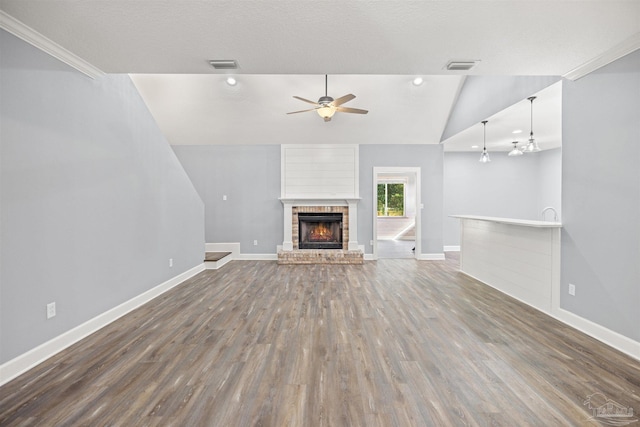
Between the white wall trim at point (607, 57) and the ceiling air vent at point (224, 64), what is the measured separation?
3313mm

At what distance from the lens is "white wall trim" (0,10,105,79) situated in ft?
6.43

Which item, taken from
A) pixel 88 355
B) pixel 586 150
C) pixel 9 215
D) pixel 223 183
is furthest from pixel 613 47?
pixel 223 183

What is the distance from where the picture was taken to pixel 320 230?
6.51 m

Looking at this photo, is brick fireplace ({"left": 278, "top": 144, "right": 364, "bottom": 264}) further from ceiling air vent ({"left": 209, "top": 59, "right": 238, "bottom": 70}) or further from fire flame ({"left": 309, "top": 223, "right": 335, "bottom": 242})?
ceiling air vent ({"left": 209, "top": 59, "right": 238, "bottom": 70})

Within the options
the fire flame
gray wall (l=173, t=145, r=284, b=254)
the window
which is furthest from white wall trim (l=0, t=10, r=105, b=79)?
the window

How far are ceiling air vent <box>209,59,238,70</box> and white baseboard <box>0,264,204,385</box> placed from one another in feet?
8.91

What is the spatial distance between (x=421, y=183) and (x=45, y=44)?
6.06 metres

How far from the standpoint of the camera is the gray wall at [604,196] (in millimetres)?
2311

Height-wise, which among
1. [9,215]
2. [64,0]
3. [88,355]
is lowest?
[88,355]

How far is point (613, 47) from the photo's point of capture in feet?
7.72

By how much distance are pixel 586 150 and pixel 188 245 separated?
5.36 metres

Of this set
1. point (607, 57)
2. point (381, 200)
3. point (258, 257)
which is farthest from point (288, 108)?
point (381, 200)

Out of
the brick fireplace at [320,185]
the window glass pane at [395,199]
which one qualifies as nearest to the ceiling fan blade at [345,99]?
the brick fireplace at [320,185]

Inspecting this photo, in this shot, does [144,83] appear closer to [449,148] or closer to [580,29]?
[580,29]
